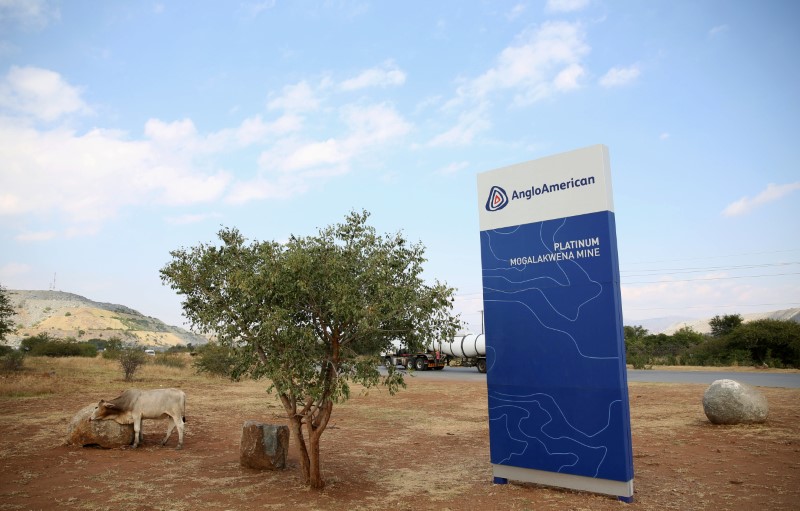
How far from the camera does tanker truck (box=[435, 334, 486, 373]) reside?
41781mm

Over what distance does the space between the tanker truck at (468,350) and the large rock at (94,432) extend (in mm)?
30672

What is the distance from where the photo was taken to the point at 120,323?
152375mm

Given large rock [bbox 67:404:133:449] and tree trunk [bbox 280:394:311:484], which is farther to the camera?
large rock [bbox 67:404:133:449]

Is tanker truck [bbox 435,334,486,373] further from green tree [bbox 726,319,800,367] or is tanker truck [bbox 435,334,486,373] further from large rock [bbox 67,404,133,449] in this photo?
large rock [bbox 67,404,133,449]

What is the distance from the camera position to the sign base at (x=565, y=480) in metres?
8.90

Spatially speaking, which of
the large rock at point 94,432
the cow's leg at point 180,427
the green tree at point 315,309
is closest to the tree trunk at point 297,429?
the green tree at point 315,309

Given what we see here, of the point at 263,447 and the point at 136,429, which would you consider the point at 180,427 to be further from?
the point at 263,447

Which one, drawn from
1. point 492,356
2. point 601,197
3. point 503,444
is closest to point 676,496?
point 503,444

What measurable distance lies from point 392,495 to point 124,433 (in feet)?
24.4

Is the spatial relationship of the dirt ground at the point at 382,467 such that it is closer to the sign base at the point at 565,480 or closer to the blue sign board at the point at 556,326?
the sign base at the point at 565,480

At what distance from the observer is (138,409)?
42.8ft

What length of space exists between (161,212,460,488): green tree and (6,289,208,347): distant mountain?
384 feet

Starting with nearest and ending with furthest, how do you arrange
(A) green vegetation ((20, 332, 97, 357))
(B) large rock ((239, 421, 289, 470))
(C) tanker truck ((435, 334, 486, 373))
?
(B) large rock ((239, 421, 289, 470)) < (C) tanker truck ((435, 334, 486, 373)) < (A) green vegetation ((20, 332, 97, 357))

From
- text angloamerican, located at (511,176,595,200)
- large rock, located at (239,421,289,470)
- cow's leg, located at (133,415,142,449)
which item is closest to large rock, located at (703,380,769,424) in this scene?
Result: text angloamerican, located at (511,176,595,200)
